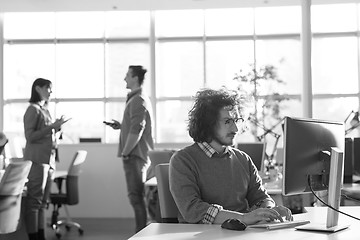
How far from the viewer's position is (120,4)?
8.94 m

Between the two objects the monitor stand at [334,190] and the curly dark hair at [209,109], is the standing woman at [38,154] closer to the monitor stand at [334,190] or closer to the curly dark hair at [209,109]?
the curly dark hair at [209,109]

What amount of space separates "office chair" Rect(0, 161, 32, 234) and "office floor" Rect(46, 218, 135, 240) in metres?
2.36

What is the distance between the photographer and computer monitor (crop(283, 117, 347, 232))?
2.33 m

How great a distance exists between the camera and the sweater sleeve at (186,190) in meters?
2.74

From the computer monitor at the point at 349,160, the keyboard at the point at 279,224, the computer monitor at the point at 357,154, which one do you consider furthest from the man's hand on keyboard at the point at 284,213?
the computer monitor at the point at 357,154

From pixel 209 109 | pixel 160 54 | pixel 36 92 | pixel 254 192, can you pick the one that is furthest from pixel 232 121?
pixel 160 54

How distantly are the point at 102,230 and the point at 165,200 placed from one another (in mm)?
4509

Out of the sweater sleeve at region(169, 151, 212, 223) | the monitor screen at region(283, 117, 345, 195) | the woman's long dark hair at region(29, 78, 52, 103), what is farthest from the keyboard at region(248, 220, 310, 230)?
the woman's long dark hair at region(29, 78, 52, 103)

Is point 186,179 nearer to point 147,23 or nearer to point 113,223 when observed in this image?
point 113,223

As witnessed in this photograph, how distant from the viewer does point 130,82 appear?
6012 mm

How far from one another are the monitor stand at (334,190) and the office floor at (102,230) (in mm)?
4410

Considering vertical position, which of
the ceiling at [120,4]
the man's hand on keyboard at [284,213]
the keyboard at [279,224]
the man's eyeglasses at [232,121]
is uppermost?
the ceiling at [120,4]

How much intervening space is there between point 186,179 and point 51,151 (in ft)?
10.5

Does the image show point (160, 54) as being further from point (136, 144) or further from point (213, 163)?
point (213, 163)
